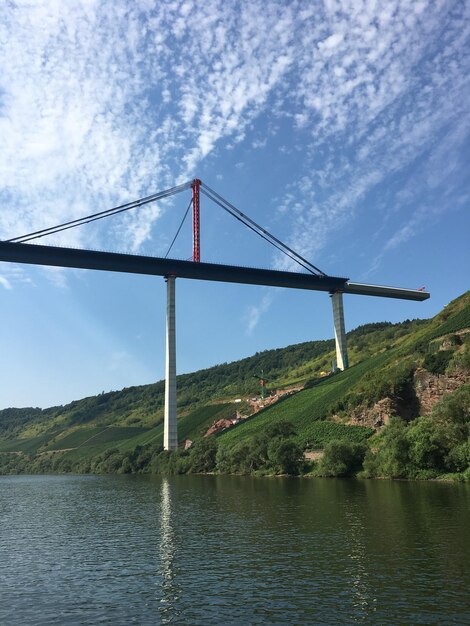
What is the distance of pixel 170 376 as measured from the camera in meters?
103

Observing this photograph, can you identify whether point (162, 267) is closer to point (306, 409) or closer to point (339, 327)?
point (306, 409)

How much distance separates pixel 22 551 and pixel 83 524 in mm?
10111

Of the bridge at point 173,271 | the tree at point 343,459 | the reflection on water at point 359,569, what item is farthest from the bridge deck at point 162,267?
the reflection on water at point 359,569

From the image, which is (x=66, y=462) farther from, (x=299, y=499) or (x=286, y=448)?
(x=299, y=499)

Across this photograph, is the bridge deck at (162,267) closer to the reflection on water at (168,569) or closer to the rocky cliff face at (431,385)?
the rocky cliff face at (431,385)

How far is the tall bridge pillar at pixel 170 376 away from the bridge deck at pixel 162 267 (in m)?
6.92

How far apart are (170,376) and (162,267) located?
24.2 m

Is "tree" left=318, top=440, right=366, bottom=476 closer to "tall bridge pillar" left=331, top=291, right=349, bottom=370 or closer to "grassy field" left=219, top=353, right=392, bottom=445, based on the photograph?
"grassy field" left=219, top=353, right=392, bottom=445

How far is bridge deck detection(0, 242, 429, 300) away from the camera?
9856 cm

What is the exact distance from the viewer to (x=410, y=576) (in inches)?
797

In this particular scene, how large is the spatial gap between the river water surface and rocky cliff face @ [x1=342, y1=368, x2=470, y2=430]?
35.9 metres

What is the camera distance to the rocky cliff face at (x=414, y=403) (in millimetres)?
78312

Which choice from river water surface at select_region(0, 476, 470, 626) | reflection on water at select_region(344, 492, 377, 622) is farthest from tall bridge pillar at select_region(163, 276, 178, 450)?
reflection on water at select_region(344, 492, 377, 622)

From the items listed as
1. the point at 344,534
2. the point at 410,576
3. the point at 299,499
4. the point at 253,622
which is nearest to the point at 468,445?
the point at 299,499
